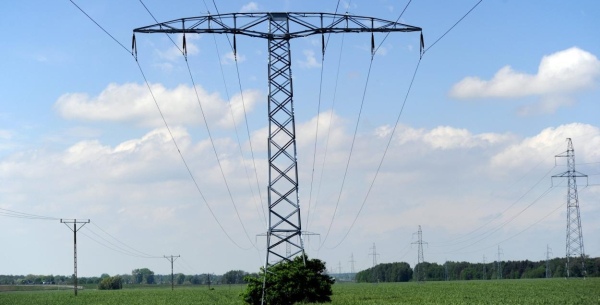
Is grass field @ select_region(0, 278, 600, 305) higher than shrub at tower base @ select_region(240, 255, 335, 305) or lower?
lower

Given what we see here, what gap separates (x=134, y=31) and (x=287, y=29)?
902 centimetres

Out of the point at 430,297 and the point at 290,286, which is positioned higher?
the point at 290,286

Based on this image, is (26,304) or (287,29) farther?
(26,304)

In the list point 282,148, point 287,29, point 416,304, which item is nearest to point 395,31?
point 287,29

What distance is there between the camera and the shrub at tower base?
4638 centimetres

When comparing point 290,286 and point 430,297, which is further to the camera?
point 430,297

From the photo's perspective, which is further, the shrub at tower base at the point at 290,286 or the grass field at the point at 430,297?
the grass field at the point at 430,297

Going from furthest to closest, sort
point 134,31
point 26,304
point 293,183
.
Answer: point 26,304 < point 293,183 < point 134,31

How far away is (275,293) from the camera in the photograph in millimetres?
46344

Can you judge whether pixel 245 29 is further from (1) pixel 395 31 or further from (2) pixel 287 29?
(1) pixel 395 31

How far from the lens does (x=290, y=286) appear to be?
152 ft

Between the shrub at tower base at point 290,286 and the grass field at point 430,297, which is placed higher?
the shrub at tower base at point 290,286

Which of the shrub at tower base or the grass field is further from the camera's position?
the grass field

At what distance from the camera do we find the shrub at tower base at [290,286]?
46.4 m
